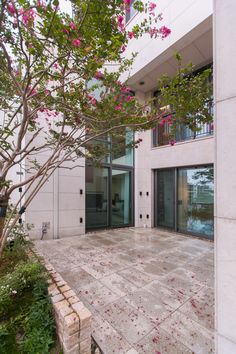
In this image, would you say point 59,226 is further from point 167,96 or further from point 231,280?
point 231,280

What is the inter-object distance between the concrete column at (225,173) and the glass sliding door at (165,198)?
16.6 feet

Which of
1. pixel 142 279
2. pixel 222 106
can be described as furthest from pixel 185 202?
pixel 222 106

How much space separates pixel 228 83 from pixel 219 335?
5.38 feet

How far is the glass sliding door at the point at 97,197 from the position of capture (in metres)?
5.72

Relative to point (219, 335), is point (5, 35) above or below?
above

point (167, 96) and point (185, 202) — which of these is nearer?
point (167, 96)

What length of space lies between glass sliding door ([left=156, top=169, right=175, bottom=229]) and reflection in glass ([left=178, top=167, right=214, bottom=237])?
10.3 inches

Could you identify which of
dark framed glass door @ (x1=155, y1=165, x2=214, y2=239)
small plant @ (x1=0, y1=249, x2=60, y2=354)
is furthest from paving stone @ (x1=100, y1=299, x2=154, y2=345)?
dark framed glass door @ (x1=155, y1=165, x2=214, y2=239)

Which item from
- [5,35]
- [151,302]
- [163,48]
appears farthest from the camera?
[163,48]

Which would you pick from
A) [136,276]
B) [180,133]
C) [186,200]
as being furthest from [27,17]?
[186,200]

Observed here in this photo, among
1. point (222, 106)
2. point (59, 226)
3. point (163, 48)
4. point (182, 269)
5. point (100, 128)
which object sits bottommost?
point (182, 269)

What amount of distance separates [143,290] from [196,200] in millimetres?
3730

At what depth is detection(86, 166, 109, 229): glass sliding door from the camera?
5723mm

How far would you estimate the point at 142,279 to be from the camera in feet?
9.18
